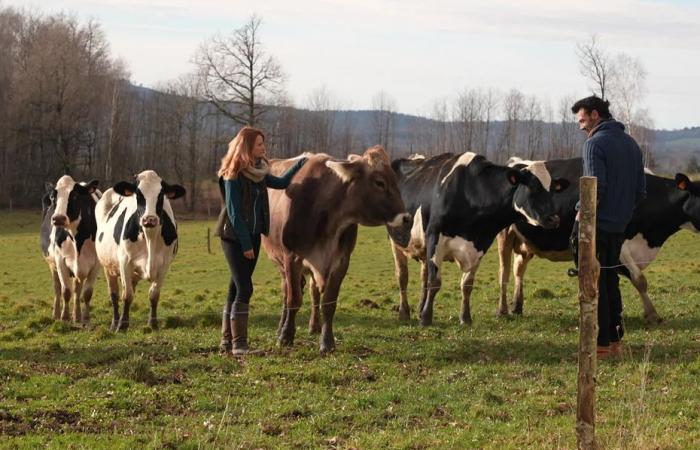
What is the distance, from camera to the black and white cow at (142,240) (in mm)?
13047

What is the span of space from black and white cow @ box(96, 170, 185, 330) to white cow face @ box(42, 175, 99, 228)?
3.10 ft

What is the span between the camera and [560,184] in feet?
41.9

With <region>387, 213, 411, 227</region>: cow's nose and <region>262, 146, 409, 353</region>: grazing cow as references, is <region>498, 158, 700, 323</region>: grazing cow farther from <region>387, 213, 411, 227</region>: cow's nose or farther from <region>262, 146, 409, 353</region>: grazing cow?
<region>262, 146, 409, 353</region>: grazing cow

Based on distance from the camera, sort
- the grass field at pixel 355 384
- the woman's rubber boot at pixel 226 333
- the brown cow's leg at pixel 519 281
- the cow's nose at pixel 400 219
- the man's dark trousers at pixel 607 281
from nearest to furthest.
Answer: the grass field at pixel 355 384 < the man's dark trousers at pixel 607 281 < the cow's nose at pixel 400 219 < the woman's rubber boot at pixel 226 333 < the brown cow's leg at pixel 519 281

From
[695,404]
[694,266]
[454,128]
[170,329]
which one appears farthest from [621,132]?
[454,128]

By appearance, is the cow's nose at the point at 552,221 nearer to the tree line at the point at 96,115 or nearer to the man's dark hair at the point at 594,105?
the man's dark hair at the point at 594,105

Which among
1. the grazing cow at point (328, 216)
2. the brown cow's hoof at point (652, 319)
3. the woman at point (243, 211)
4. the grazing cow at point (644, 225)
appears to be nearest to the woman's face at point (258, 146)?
the woman at point (243, 211)

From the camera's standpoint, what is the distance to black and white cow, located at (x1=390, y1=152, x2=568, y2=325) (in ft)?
40.9

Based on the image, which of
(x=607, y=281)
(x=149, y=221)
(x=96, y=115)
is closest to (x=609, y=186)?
(x=607, y=281)

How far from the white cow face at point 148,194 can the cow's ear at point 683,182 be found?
714 cm

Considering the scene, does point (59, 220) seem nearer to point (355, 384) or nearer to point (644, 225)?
point (355, 384)

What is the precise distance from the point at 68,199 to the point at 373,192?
6609 millimetres

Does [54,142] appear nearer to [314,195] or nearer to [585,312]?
[314,195]

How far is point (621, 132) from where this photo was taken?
9.65 meters
